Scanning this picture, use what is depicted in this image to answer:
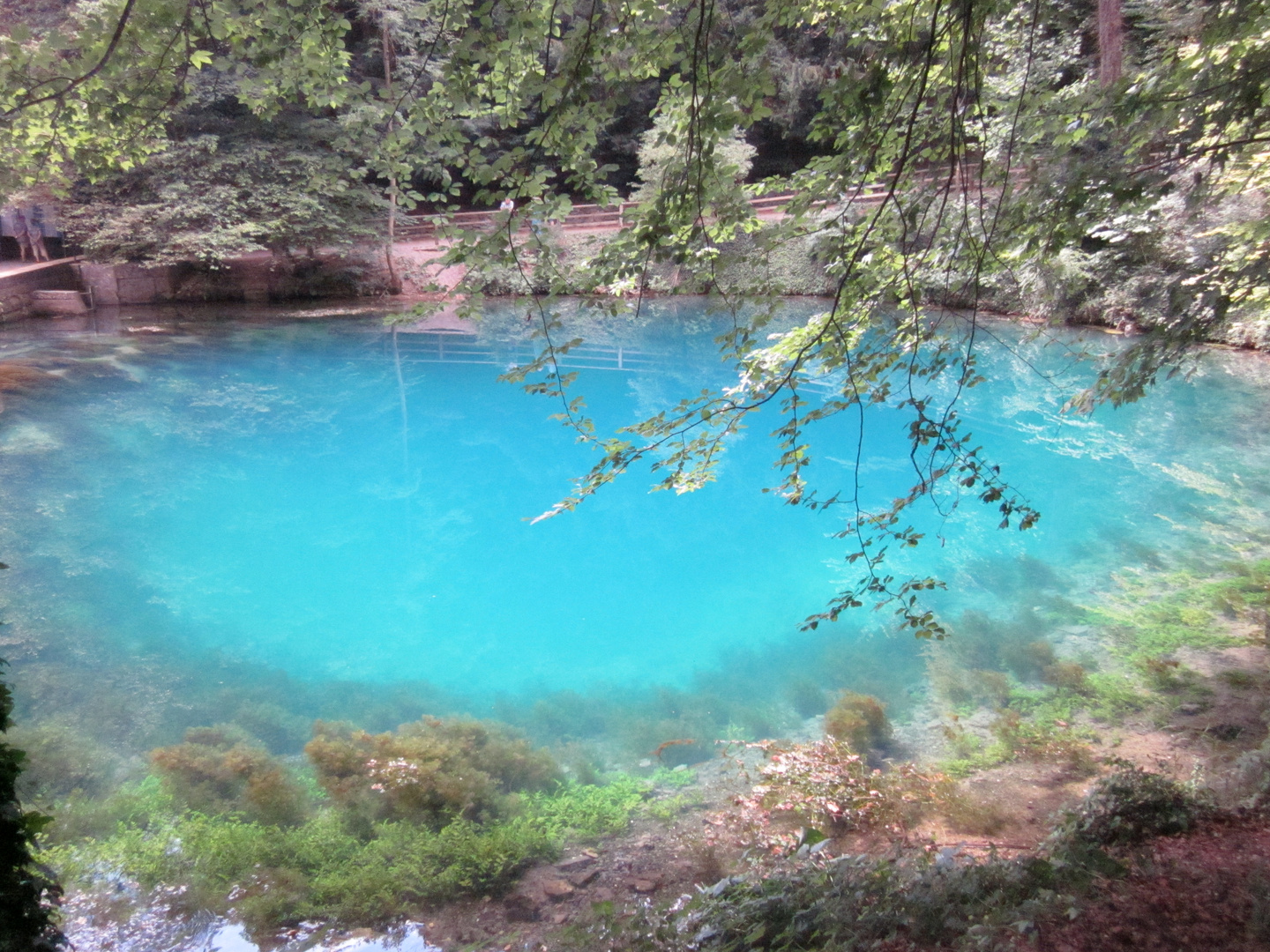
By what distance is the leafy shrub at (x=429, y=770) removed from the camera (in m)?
4.11

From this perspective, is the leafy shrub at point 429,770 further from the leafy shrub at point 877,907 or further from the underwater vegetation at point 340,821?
the leafy shrub at point 877,907

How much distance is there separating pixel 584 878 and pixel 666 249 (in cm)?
293

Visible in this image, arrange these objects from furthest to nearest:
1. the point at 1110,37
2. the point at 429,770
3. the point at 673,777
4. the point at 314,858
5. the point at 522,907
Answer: the point at 1110,37 < the point at 673,777 < the point at 429,770 < the point at 314,858 < the point at 522,907

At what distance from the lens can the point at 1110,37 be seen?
38.0 ft

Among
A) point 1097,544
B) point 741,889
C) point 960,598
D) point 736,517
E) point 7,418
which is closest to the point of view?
point 741,889

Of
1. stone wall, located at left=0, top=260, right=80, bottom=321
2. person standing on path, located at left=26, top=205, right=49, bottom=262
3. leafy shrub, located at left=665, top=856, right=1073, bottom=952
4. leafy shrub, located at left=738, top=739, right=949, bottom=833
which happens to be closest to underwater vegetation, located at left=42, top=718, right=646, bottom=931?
leafy shrub, located at left=738, top=739, right=949, bottom=833

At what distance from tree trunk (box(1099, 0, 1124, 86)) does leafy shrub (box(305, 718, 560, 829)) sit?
1301cm

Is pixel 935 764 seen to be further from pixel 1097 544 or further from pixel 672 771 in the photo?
pixel 1097 544

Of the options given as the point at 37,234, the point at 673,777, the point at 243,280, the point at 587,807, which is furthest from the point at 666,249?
the point at 37,234

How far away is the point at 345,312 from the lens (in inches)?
704

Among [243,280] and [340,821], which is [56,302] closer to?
[243,280]

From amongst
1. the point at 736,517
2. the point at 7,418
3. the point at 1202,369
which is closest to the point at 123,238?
the point at 7,418

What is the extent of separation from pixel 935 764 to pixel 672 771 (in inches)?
62.1

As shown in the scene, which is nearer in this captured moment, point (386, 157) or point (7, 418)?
point (386, 157)
